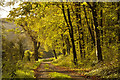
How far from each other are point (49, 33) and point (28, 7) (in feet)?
51.6

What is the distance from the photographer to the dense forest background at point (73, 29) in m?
10.1

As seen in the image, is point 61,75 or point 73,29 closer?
point 61,75

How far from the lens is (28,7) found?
8.75 metres

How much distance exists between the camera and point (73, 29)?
86.2ft

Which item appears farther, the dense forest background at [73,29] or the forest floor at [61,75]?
the forest floor at [61,75]

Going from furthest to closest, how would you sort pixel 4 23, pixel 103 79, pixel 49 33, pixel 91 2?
pixel 49 33
pixel 91 2
pixel 4 23
pixel 103 79

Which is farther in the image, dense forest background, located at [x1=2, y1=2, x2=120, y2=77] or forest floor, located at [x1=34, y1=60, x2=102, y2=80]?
forest floor, located at [x1=34, y1=60, x2=102, y2=80]

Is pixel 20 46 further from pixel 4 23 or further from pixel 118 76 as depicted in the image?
A: pixel 118 76

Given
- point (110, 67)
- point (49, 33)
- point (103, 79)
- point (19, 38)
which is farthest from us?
point (19, 38)

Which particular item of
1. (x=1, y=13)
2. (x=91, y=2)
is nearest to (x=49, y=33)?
(x=91, y=2)

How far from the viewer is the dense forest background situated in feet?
33.2

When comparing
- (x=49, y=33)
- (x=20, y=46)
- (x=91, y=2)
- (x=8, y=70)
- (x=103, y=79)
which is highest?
(x=91, y=2)

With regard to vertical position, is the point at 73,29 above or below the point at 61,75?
below

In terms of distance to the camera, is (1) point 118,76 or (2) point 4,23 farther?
(2) point 4,23
